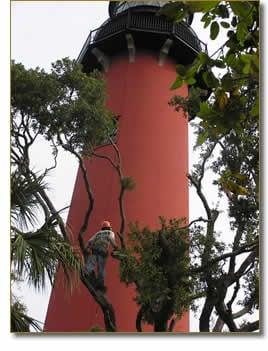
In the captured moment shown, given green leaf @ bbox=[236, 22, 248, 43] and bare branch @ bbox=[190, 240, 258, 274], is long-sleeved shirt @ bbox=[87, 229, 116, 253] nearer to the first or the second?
bare branch @ bbox=[190, 240, 258, 274]

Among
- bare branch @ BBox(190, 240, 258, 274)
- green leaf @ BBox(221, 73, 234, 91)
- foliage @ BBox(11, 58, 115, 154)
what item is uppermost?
foliage @ BBox(11, 58, 115, 154)

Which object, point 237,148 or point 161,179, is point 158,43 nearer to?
point 161,179

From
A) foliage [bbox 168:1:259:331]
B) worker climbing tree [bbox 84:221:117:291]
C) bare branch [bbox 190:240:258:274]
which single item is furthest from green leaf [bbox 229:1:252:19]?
worker climbing tree [bbox 84:221:117:291]

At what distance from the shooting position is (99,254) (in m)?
4.00

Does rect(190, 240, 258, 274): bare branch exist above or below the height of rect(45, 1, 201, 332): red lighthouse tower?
below

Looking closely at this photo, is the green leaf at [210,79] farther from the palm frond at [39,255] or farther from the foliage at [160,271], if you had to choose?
the foliage at [160,271]

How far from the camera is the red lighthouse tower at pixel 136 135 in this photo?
12.9ft

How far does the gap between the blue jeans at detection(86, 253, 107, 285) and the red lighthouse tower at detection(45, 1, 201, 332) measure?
53 mm

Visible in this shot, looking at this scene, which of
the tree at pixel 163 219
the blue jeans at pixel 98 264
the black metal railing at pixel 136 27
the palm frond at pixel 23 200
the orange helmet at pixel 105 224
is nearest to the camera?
the tree at pixel 163 219

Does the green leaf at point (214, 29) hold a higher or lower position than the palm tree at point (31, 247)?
higher

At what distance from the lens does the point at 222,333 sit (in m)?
3.01

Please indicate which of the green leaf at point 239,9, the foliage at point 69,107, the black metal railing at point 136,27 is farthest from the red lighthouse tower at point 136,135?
the green leaf at point 239,9

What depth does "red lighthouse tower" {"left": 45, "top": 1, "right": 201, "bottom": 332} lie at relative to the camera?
12.9ft

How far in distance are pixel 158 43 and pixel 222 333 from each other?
3.16 metres
